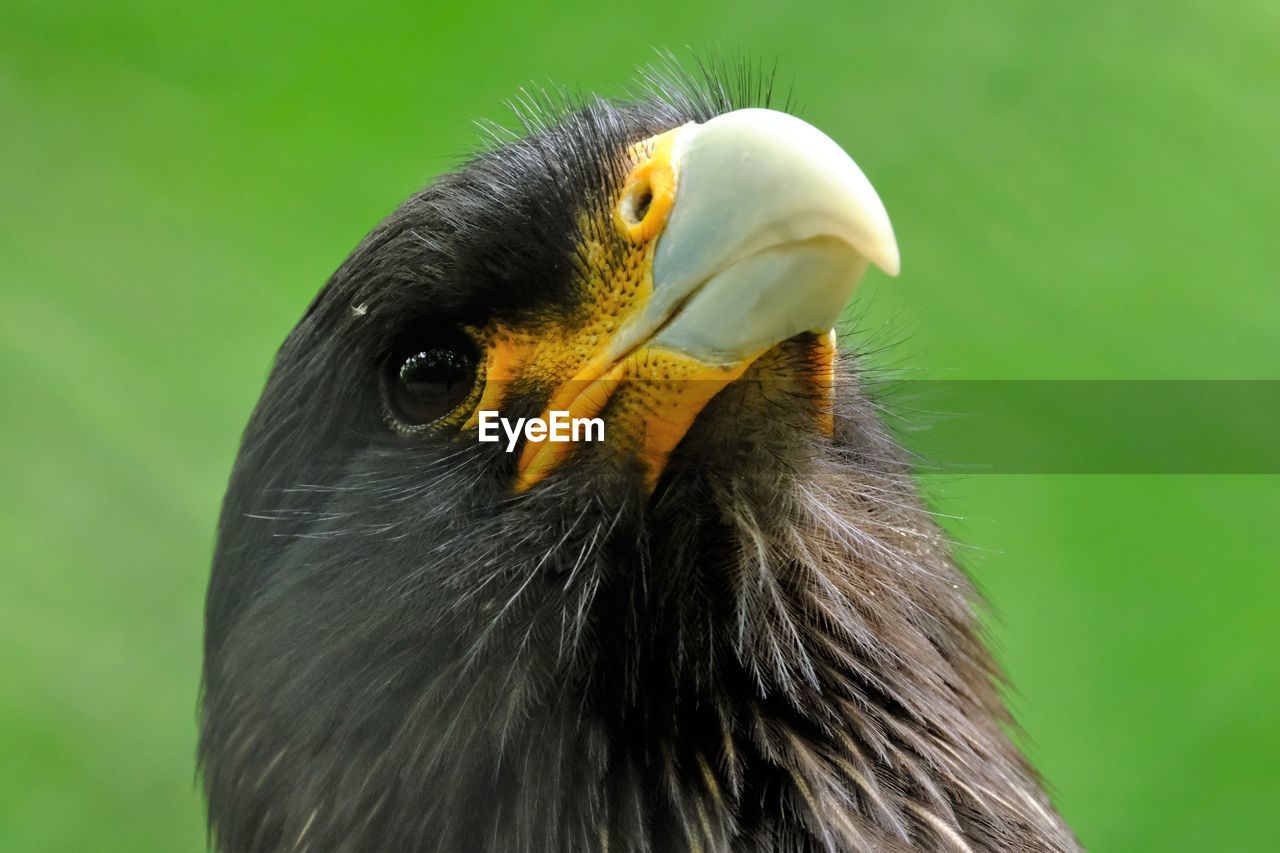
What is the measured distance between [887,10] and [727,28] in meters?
0.39

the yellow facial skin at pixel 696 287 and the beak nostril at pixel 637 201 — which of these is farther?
the beak nostril at pixel 637 201

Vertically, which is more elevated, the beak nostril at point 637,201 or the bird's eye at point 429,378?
the beak nostril at point 637,201

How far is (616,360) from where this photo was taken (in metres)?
1.58

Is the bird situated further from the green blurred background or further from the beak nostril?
the green blurred background

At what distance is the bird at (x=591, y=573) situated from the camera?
1616mm

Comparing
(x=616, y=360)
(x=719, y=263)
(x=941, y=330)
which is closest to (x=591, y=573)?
(x=616, y=360)

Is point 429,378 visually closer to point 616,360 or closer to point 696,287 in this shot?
point 616,360

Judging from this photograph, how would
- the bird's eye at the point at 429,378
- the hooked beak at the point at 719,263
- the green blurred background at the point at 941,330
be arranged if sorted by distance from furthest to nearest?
the green blurred background at the point at 941,330 < the bird's eye at the point at 429,378 < the hooked beak at the point at 719,263

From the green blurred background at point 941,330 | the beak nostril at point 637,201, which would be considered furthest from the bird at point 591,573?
the green blurred background at point 941,330

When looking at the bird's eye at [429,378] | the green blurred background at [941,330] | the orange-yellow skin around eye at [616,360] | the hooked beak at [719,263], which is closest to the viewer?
the hooked beak at [719,263]

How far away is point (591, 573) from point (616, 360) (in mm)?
220

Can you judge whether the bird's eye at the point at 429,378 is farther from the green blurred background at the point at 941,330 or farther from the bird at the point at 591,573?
the green blurred background at the point at 941,330

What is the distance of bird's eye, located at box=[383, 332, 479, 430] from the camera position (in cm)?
170

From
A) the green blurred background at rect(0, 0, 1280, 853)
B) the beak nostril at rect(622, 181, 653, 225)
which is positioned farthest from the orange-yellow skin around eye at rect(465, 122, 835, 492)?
the green blurred background at rect(0, 0, 1280, 853)
